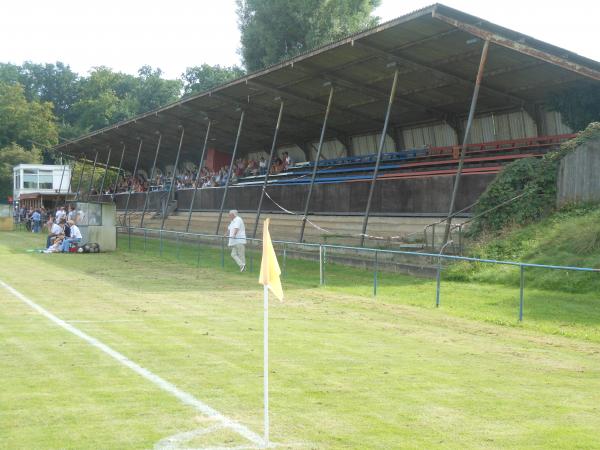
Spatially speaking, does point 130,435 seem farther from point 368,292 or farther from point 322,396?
point 368,292

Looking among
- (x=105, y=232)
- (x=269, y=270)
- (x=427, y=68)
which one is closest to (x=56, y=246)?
(x=105, y=232)

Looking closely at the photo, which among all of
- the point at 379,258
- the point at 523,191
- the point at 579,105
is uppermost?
the point at 579,105

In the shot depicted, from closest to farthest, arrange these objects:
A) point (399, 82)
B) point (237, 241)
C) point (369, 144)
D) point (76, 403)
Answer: point (76, 403), point (237, 241), point (399, 82), point (369, 144)

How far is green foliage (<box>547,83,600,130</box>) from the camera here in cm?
2567

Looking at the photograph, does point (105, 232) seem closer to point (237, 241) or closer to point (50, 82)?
point (237, 241)

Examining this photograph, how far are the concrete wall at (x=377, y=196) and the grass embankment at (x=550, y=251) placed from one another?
3063mm

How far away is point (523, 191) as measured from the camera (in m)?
22.6

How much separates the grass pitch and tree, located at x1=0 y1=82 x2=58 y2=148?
94186mm

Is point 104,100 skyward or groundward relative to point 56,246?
skyward

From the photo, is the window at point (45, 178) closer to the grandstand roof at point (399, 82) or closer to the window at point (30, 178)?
the window at point (30, 178)

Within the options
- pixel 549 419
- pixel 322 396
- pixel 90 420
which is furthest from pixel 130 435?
pixel 549 419

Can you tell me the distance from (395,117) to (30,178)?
5981 centimetres

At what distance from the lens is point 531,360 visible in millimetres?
10539

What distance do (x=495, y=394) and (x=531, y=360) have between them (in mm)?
2661
